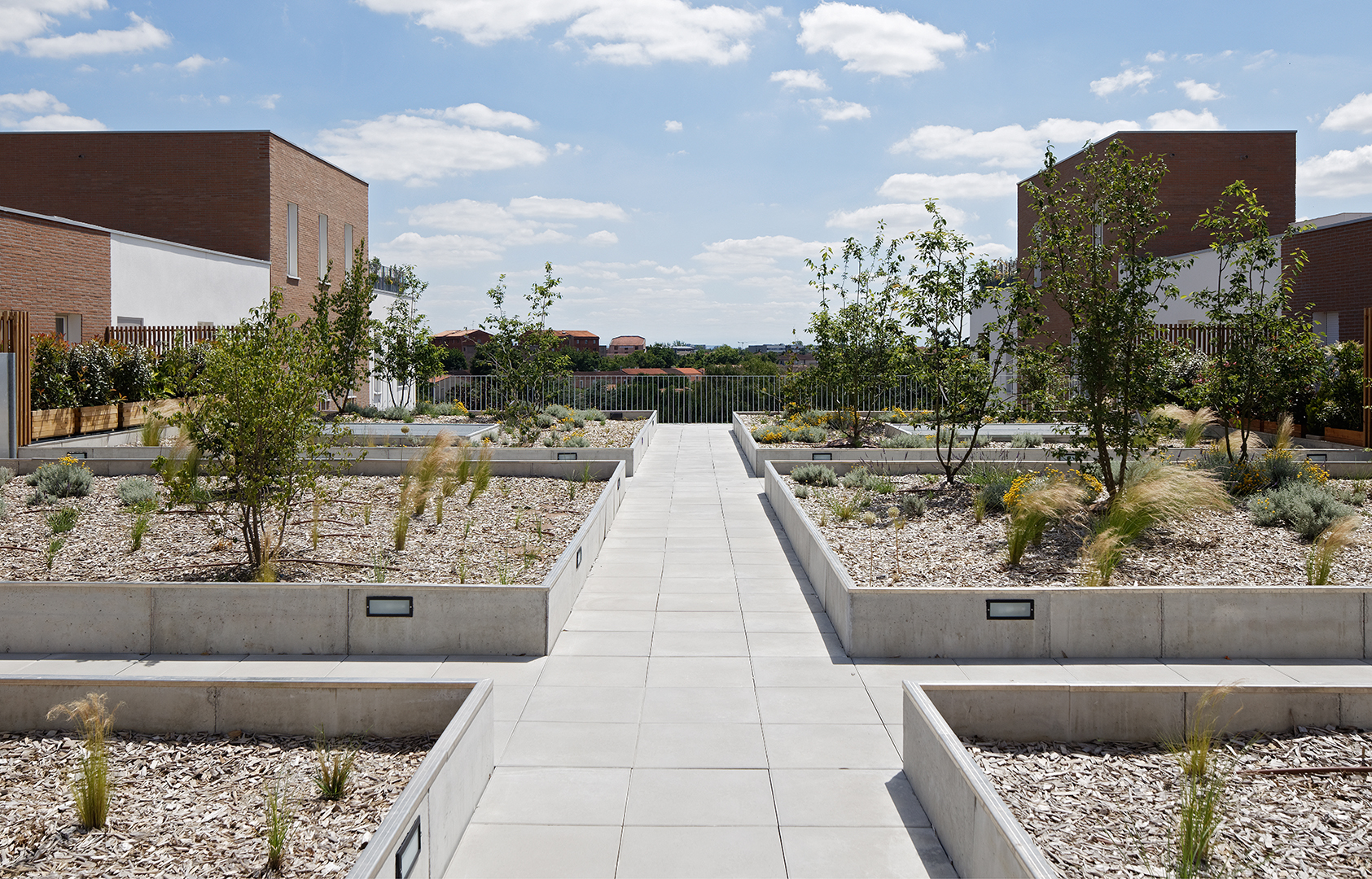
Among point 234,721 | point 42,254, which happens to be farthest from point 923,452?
point 42,254

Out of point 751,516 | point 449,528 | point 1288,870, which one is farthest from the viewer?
point 751,516

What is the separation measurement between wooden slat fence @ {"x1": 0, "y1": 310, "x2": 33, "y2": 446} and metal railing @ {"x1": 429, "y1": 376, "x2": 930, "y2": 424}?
12715 mm

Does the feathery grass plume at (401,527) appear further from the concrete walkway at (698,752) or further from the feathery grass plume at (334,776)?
the feathery grass plume at (334,776)

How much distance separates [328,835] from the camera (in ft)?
11.9

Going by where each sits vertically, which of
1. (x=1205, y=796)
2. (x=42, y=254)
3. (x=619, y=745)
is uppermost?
(x=42, y=254)

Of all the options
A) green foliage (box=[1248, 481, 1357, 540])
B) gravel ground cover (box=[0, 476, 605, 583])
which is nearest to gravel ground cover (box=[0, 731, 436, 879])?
gravel ground cover (box=[0, 476, 605, 583])

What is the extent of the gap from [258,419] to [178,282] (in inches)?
687

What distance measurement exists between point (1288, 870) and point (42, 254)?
2124 centimetres

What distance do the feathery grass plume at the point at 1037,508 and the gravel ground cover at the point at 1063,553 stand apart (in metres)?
0.11

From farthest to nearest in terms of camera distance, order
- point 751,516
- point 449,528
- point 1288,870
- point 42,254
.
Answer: point 42,254 < point 751,516 < point 449,528 < point 1288,870

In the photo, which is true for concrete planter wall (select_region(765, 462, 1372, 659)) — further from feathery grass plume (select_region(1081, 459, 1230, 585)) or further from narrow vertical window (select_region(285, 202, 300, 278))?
narrow vertical window (select_region(285, 202, 300, 278))

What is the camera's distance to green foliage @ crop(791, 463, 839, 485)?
11.8 m

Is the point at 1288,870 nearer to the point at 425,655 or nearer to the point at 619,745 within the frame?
the point at 619,745

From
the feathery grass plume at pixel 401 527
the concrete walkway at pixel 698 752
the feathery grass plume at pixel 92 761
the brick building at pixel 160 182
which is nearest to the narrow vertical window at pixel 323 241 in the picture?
the brick building at pixel 160 182
